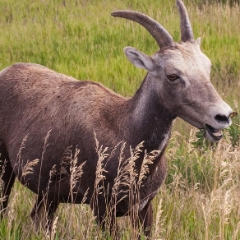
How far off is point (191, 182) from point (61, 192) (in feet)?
4.36

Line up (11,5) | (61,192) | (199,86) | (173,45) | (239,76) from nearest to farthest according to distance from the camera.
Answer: (199,86) → (173,45) → (61,192) → (239,76) → (11,5)

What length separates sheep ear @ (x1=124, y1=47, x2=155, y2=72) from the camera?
15.1 ft

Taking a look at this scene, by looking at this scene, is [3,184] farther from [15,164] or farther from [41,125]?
[41,125]

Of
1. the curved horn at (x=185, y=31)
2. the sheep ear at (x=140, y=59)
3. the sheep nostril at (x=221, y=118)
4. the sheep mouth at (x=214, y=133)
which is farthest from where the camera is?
the curved horn at (x=185, y=31)

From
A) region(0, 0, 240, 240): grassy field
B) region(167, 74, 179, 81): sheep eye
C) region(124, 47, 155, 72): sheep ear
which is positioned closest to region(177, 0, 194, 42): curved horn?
region(124, 47, 155, 72): sheep ear

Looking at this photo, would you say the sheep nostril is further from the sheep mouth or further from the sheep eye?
the sheep eye

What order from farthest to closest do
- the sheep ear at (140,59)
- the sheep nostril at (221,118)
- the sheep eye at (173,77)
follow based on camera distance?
the sheep ear at (140,59) < the sheep eye at (173,77) < the sheep nostril at (221,118)

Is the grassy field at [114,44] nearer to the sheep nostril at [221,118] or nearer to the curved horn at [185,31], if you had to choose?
the curved horn at [185,31]

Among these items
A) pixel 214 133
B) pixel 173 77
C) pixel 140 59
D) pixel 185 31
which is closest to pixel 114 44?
pixel 185 31

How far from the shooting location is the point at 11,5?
43.2ft

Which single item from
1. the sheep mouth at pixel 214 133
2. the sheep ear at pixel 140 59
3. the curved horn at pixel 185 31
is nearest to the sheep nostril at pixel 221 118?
the sheep mouth at pixel 214 133

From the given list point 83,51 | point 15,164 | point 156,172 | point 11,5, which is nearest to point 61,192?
point 15,164

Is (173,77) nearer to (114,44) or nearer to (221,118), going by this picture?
(221,118)

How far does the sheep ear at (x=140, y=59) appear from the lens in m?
4.60
